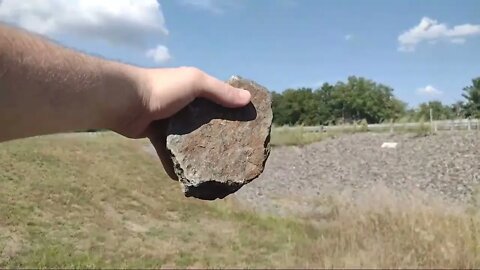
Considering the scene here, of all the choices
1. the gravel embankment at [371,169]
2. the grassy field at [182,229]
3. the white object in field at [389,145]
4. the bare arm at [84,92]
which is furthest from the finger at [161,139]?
the white object in field at [389,145]

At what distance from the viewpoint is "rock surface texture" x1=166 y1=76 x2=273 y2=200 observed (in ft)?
6.19

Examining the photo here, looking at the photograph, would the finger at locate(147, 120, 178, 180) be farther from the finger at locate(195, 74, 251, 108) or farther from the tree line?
the tree line

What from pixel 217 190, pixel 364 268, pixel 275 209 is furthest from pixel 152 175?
pixel 217 190

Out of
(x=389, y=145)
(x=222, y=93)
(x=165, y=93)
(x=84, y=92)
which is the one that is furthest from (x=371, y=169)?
(x=84, y=92)

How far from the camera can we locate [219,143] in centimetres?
197

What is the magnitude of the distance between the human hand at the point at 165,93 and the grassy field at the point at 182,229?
18.1 feet

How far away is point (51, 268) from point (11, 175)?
380cm

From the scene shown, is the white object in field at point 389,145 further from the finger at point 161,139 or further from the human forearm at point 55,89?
the human forearm at point 55,89

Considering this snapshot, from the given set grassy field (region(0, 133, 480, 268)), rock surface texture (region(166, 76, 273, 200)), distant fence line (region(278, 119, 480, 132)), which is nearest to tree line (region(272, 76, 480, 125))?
distant fence line (region(278, 119, 480, 132))

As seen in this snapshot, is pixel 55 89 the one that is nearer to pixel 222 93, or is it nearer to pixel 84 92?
pixel 84 92

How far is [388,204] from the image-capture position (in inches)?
332

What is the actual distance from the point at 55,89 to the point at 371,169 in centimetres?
1273

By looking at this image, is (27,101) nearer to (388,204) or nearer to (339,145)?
(388,204)

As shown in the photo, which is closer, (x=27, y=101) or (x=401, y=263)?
(x=27, y=101)
